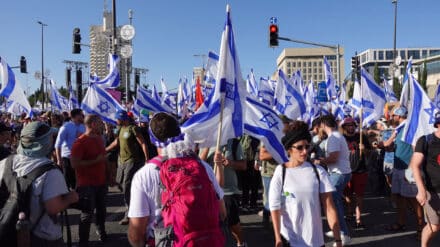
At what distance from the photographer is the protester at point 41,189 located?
120 inches

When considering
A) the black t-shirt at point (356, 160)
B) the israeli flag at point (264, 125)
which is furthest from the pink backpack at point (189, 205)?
the black t-shirt at point (356, 160)

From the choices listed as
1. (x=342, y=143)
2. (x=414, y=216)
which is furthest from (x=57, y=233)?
(x=414, y=216)

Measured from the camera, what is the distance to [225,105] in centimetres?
417

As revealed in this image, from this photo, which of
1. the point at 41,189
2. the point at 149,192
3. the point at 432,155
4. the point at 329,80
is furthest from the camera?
the point at 329,80

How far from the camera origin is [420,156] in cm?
497

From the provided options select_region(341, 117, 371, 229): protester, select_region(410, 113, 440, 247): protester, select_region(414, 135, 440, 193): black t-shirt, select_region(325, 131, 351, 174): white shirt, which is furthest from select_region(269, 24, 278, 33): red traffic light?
select_region(414, 135, 440, 193): black t-shirt

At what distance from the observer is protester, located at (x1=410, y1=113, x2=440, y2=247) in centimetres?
496

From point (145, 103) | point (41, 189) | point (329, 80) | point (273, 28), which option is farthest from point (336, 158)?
point (273, 28)

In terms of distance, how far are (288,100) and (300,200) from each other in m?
6.13

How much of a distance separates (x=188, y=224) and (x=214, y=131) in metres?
1.63

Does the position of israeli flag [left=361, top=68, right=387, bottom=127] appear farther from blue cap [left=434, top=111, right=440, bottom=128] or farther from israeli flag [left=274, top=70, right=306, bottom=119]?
blue cap [left=434, top=111, right=440, bottom=128]

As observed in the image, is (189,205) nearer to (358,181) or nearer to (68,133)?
(358,181)

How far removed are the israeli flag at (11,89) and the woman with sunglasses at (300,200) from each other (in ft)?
24.0

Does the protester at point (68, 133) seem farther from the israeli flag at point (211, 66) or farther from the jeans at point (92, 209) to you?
the israeli flag at point (211, 66)
